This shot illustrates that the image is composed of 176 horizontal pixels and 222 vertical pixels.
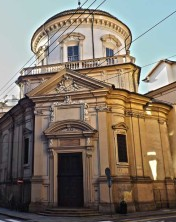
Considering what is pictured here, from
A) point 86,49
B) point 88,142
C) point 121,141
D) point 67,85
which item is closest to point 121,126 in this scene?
point 121,141

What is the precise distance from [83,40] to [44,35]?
13.0 ft

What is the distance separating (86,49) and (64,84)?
6.20m

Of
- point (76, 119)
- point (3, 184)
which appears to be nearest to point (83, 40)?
point (76, 119)

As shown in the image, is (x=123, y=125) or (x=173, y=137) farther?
(x=173, y=137)

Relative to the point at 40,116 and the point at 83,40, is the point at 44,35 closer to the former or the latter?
the point at 83,40

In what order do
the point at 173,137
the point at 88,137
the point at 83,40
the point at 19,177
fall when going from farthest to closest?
the point at 83,40, the point at 173,137, the point at 19,177, the point at 88,137

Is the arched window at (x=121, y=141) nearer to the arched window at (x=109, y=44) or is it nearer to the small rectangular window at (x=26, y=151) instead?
the small rectangular window at (x=26, y=151)

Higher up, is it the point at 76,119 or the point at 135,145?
the point at 76,119

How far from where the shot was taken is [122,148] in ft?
60.1

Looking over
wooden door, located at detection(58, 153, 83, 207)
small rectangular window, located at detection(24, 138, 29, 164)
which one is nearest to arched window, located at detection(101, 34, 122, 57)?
small rectangular window, located at detection(24, 138, 29, 164)

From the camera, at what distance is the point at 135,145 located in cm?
1883

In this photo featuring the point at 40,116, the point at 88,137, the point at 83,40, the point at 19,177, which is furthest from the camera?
the point at 83,40

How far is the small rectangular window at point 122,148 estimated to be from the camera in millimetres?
18078

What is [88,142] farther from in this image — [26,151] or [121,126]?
[26,151]
